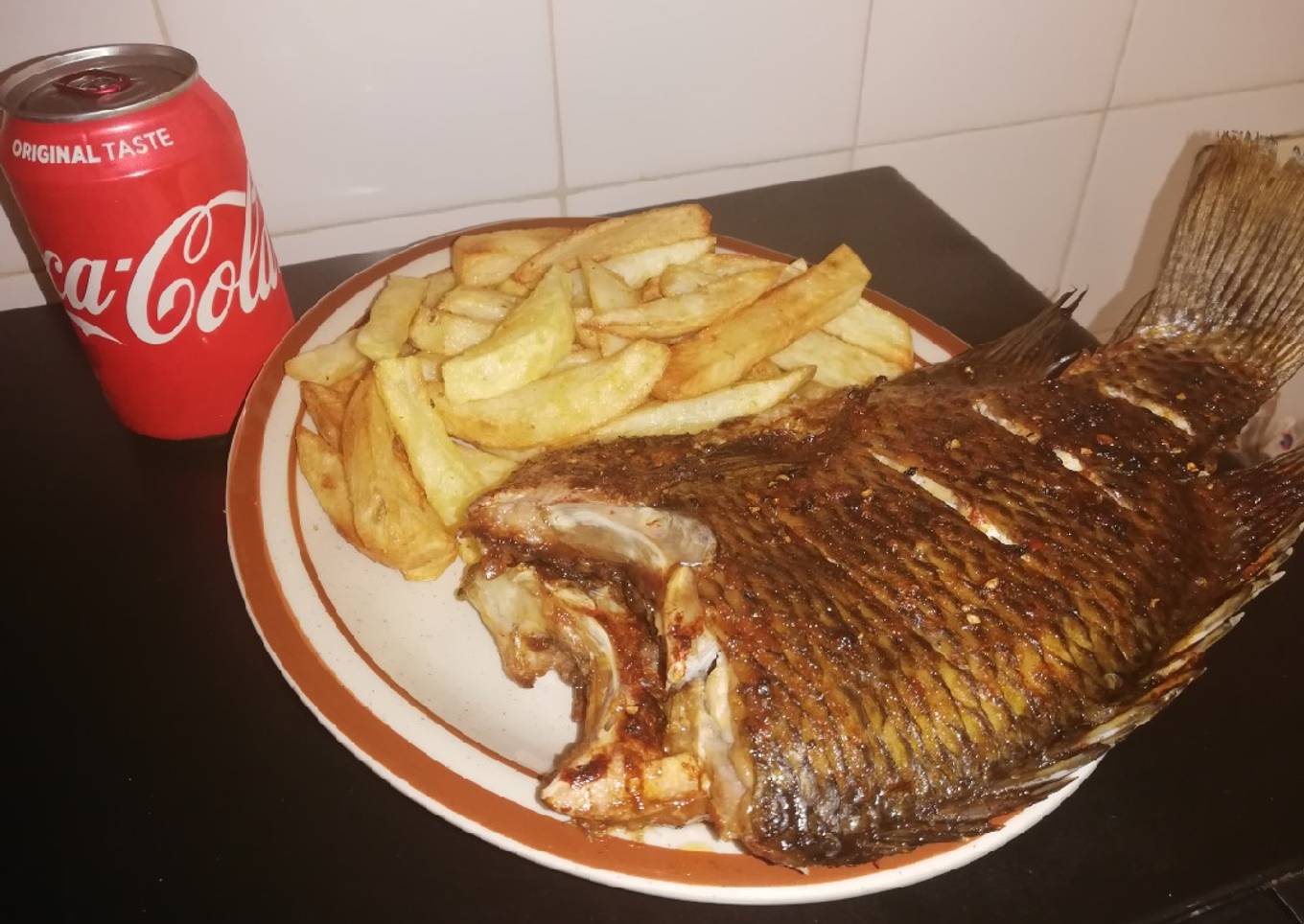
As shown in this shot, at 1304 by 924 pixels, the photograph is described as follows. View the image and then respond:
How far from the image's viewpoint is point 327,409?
164 cm

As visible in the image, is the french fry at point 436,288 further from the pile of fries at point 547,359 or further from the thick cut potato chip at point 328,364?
the thick cut potato chip at point 328,364

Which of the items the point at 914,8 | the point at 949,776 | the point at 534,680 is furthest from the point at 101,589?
the point at 914,8

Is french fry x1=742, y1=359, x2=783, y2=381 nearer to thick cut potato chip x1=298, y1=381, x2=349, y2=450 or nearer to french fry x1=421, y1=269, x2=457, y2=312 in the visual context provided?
french fry x1=421, y1=269, x2=457, y2=312

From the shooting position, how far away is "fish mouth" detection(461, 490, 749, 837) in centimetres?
114

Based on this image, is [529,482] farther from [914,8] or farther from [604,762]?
[914,8]

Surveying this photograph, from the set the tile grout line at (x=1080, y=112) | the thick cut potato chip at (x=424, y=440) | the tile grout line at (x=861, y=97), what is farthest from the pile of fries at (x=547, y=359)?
the tile grout line at (x=1080, y=112)

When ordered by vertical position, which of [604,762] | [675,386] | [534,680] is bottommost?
[534,680]

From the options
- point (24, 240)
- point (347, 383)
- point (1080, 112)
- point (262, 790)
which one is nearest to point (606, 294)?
point (347, 383)

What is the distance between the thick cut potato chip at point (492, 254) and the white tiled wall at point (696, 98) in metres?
0.51

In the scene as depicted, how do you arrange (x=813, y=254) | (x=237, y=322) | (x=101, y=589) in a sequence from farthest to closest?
(x=813, y=254), (x=237, y=322), (x=101, y=589)

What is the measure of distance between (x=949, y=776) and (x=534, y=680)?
2.01ft

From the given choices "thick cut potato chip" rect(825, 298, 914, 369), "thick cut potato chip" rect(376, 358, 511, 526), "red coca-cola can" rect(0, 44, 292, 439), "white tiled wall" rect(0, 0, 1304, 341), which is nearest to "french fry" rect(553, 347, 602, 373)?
"thick cut potato chip" rect(376, 358, 511, 526)

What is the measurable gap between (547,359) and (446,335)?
0.21m

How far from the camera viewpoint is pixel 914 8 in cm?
239
